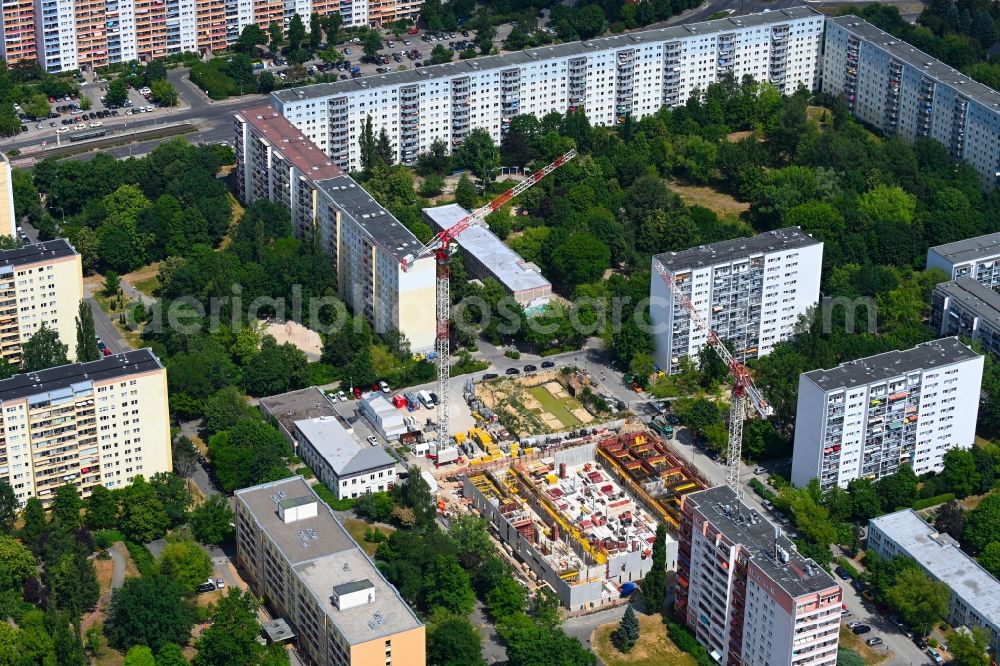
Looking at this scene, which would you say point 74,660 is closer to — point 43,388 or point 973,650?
point 43,388

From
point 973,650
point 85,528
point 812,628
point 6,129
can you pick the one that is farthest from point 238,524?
point 6,129

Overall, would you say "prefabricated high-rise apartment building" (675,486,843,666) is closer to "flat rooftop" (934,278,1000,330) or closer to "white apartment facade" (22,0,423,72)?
"flat rooftop" (934,278,1000,330)

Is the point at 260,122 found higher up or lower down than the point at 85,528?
higher up

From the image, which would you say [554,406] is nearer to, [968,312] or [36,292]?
[968,312]

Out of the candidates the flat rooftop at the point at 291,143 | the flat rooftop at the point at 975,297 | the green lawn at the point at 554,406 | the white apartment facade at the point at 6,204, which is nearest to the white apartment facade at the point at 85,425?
the green lawn at the point at 554,406

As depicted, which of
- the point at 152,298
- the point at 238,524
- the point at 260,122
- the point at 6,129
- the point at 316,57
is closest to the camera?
the point at 238,524

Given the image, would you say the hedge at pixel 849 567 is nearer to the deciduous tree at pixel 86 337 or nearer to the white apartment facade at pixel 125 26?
the deciduous tree at pixel 86 337
